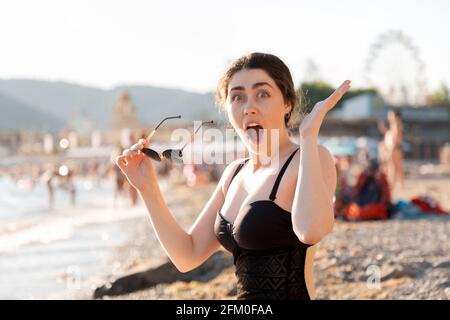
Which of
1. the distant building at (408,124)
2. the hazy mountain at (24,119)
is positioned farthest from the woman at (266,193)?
the hazy mountain at (24,119)

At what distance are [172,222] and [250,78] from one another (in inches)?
23.1

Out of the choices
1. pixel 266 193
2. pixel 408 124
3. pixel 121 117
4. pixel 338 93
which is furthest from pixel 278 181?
pixel 121 117

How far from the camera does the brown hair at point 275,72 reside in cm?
228

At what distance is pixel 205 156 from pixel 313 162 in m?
0.41

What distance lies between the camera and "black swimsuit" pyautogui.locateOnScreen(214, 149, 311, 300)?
2.15 metres

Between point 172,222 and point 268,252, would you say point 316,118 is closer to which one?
point 268,252

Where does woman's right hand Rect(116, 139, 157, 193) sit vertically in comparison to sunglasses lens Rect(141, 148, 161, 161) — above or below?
below

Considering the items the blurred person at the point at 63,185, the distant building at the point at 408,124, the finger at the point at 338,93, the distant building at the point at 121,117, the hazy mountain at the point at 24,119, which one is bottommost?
the blurred person at the point at 63,185

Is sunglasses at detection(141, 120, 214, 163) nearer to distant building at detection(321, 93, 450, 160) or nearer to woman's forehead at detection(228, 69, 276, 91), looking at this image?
woman's forehead at detection(228, 69, 276, 91)

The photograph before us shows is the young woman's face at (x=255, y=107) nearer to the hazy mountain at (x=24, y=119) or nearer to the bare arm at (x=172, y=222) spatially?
the bare arm at (x=172, y=222)

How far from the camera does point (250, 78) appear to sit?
2266 mm

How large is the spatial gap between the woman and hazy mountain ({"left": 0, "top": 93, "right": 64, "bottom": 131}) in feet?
597

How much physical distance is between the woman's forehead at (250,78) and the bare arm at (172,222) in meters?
0.40

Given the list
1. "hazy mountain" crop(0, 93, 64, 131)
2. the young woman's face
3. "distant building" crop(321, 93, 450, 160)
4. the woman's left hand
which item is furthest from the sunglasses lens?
"hazy mountain" crop(0, 93, 64, 131)
